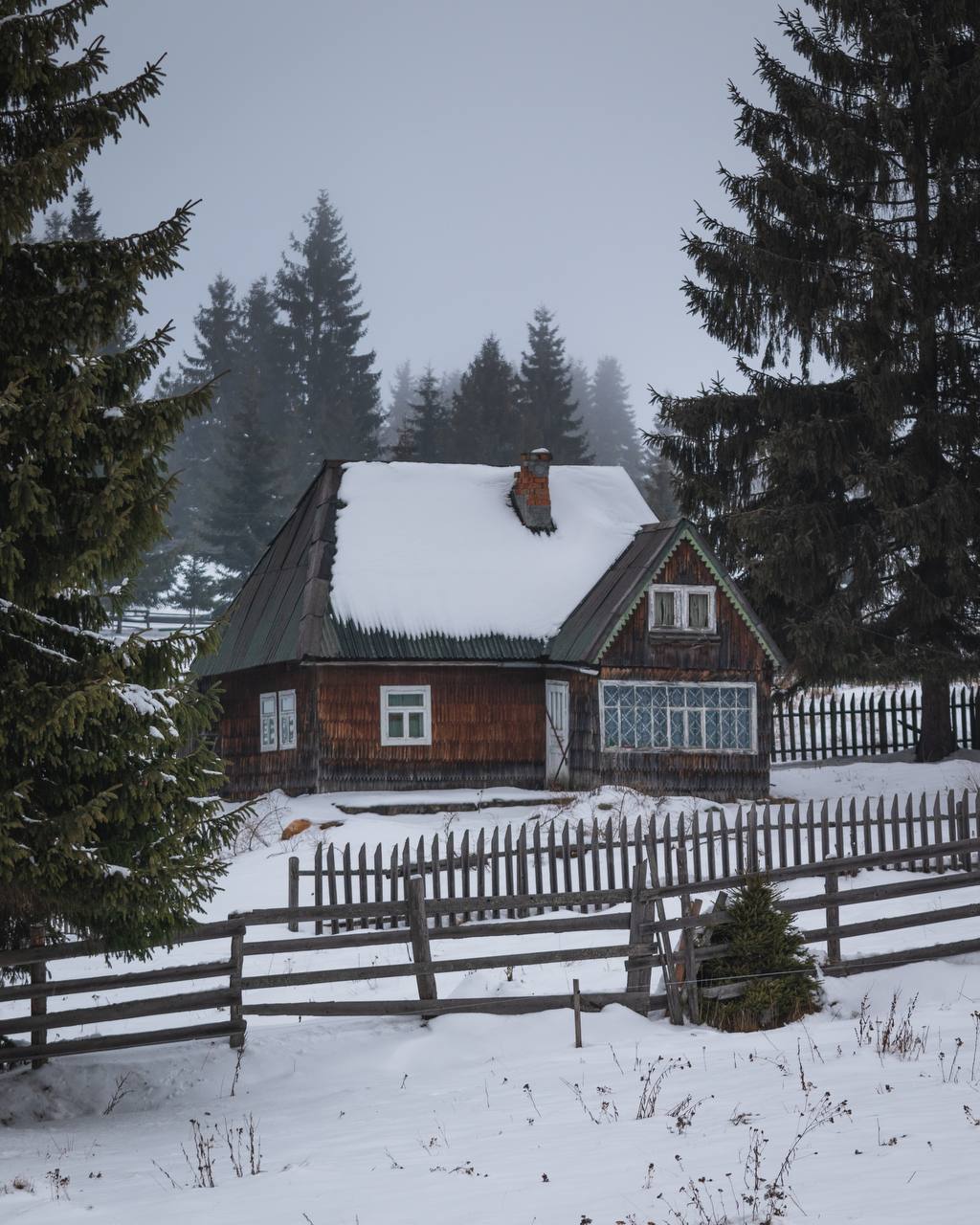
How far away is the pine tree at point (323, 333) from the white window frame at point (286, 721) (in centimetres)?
4088

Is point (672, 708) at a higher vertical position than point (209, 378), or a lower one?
lower

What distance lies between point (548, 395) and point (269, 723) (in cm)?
4515

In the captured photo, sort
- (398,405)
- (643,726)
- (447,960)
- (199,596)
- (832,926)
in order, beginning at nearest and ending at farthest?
(447,960) < (832,926) < (643,726) < (199,596) < (398,405)

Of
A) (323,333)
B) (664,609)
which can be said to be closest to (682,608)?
(664,609)

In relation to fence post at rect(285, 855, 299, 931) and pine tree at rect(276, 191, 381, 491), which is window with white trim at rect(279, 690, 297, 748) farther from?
pine tree at rect(276, 191, 381, 491)

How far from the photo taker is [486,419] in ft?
213

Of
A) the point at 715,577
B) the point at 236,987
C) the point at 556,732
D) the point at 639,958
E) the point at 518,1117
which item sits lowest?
the point at 518,1117

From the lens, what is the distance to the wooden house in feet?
83.8

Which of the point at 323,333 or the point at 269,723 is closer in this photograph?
the point at 269,723

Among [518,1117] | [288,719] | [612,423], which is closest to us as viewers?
[518,1117]

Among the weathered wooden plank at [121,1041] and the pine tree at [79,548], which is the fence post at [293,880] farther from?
the pine tree at [79,548]

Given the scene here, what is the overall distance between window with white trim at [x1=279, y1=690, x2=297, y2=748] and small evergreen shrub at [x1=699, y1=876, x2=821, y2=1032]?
661 inches

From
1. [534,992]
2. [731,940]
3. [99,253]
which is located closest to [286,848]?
[534,992]

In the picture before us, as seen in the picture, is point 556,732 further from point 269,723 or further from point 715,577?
point 269,723
